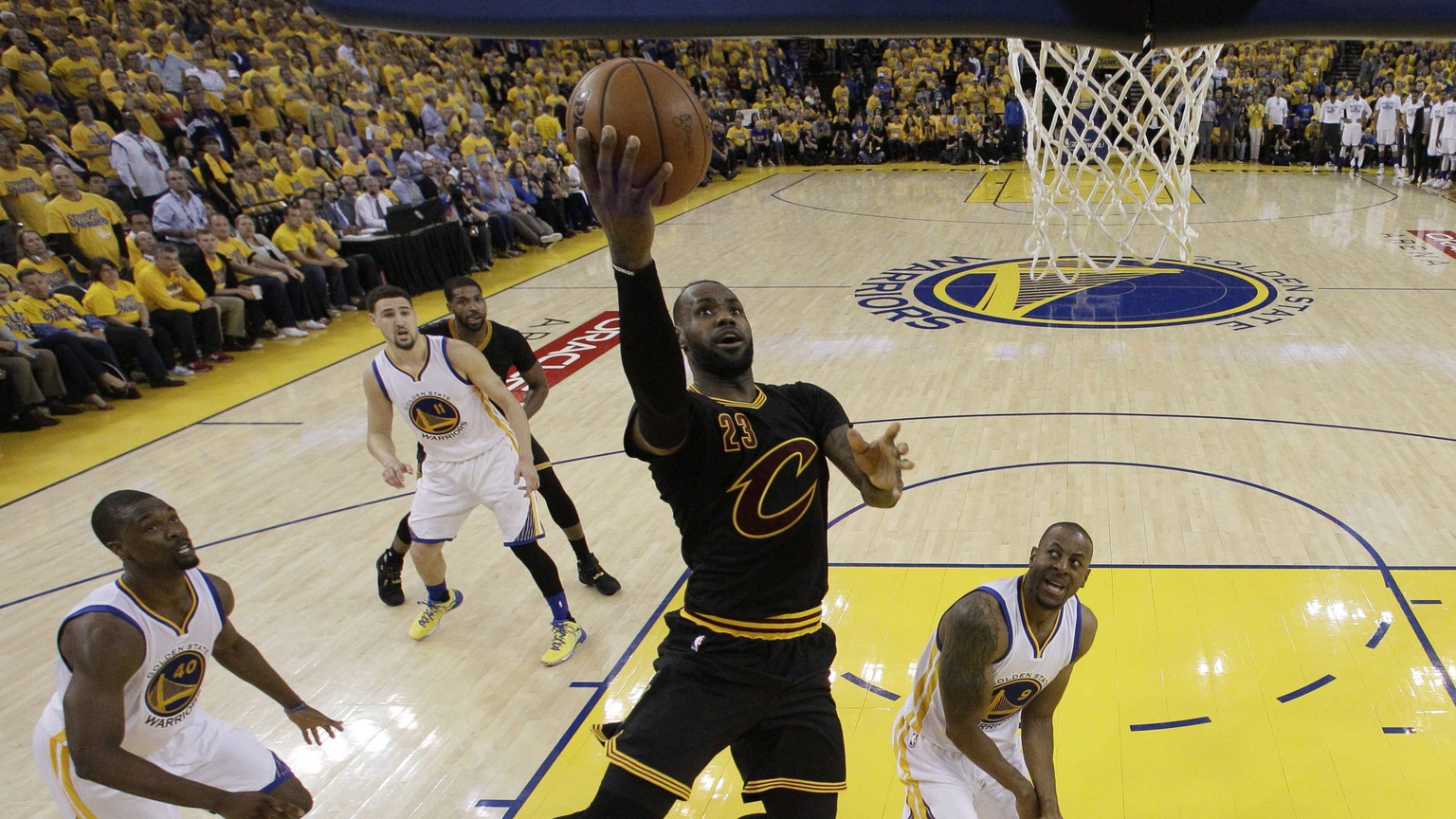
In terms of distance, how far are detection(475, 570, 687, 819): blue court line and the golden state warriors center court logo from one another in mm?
5729

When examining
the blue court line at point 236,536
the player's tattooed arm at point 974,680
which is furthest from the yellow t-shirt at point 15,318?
the player's tattooed arm at point 974,680

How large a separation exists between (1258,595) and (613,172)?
14.1 feet

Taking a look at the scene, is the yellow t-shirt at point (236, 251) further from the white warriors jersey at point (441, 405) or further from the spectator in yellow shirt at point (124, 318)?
the white warriors jersey at point (441, 405)

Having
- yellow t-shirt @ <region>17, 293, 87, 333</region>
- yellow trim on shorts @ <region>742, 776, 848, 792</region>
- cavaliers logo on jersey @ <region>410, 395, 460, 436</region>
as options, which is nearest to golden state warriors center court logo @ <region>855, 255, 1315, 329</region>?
cavaliers logo on jersey @ <region>410, 395, 460, 436</region>

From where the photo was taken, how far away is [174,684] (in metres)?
3.07

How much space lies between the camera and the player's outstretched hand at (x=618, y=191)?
1824mm

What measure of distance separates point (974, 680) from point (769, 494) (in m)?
0.77

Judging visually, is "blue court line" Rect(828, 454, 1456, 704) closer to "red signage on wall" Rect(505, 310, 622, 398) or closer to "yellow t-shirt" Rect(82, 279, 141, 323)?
"red signage on wall" Rect(505, 310, 622, 398)

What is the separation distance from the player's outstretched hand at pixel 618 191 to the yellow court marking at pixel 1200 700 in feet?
8.31

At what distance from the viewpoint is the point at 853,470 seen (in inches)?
110

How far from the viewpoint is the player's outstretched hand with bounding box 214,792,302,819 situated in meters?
2.76

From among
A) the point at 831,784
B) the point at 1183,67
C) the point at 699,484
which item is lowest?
the point at 831,784

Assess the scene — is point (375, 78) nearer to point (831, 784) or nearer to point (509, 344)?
point (509, 344)

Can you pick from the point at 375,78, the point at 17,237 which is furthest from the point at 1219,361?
the point at 375,78
